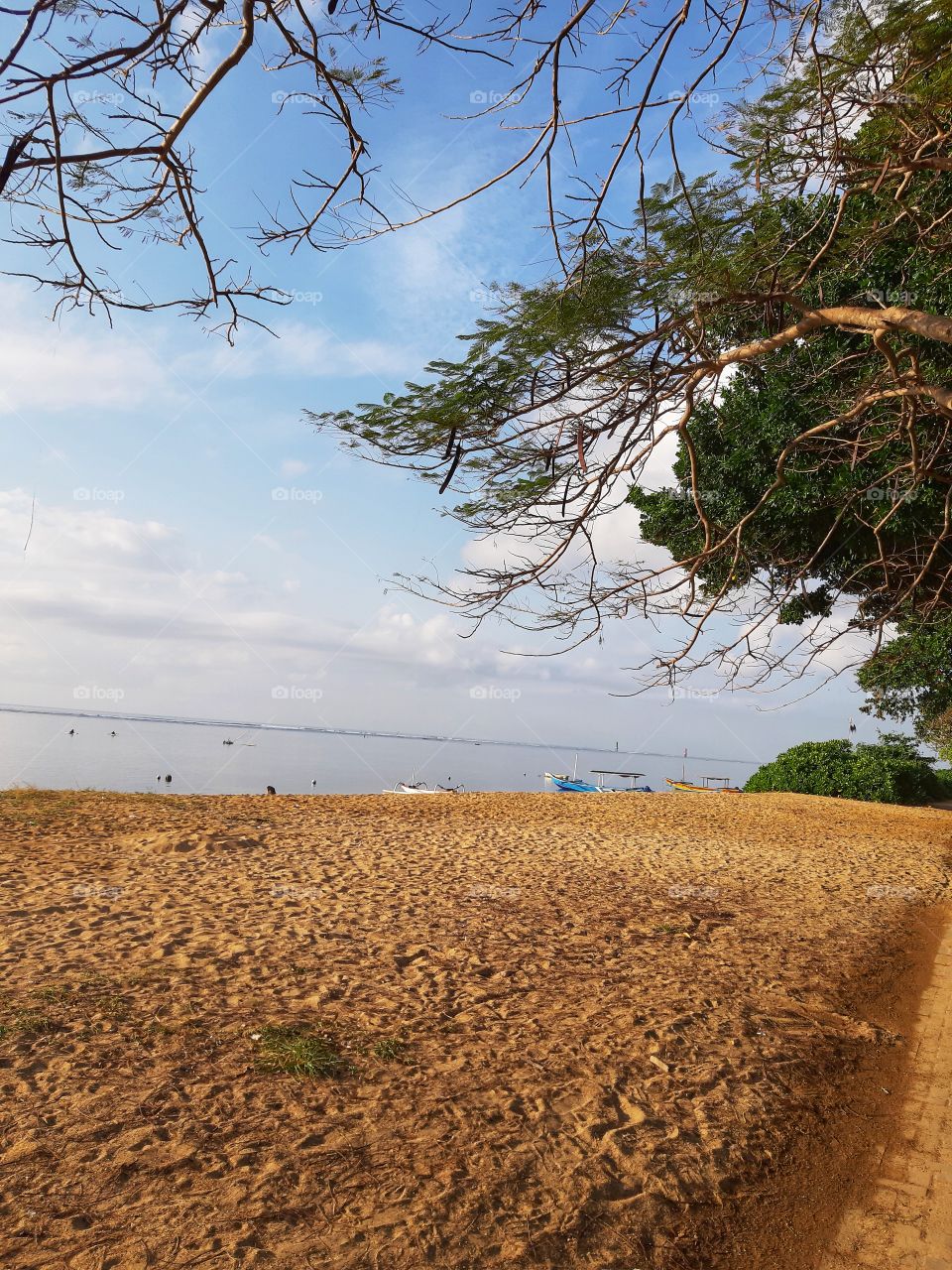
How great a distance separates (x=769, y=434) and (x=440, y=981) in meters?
8.58

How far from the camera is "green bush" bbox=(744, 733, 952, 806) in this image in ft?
68.6

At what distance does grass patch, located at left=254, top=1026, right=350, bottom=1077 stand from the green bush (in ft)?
63.6

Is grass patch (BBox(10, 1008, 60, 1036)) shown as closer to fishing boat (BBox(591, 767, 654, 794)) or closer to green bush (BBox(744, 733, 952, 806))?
fishing boat (BBox(591, 767, 654, 794))

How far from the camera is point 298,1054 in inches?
164

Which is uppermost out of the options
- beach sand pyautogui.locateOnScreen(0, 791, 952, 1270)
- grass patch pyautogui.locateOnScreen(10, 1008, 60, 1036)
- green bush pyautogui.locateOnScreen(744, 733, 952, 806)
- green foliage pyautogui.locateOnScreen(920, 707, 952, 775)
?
green foliage pyautogui.locateOnScreen(920, 707, 952, 775)

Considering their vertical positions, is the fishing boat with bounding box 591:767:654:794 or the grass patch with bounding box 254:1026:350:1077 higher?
the fishing boat with bounding box 591:767:654:794

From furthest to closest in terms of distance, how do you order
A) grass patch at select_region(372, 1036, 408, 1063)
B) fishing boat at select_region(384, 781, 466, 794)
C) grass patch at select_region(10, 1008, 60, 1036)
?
fishing boat at select_region(384, 781, 466, 794) → grass patch at select_region(372, 1036, 408, 1063) → grass patch at select_region(10, 1008, 60, 1036)

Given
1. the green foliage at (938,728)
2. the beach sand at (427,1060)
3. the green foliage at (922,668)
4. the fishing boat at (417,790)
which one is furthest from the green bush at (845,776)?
the beach sand at (427,1060)

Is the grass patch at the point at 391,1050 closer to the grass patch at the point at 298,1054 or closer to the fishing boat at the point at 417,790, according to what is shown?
the grass patch at the point at 298,1054

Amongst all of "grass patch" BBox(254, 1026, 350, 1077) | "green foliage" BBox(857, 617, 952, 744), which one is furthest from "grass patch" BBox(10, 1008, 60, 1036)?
"green foliage" BBox(857, 617, 952, 744)

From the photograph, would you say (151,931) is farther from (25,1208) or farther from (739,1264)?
(739,1264)

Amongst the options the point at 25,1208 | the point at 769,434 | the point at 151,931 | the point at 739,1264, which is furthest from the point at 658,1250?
the point at 769,434

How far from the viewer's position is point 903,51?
5.73m

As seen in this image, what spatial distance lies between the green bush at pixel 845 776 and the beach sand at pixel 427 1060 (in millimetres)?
12018
